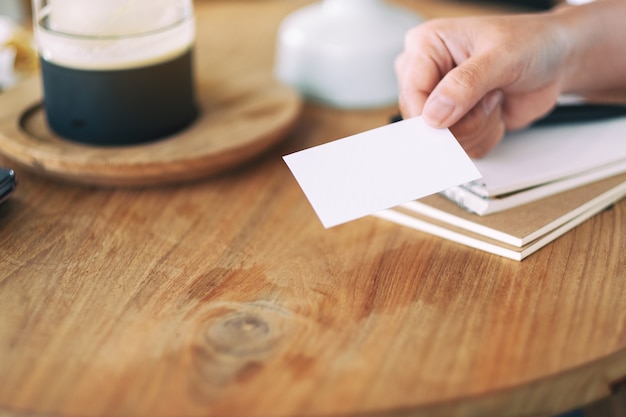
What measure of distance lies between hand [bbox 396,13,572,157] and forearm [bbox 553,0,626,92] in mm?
19

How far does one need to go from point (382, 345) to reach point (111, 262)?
252 millimetres

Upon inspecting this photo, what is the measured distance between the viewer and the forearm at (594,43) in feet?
2.43

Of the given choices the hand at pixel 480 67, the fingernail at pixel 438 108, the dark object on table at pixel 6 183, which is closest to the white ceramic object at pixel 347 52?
the hand at pixel 480 67

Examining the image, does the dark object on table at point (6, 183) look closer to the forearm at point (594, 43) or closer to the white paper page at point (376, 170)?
the white paper page at point (376, 170)

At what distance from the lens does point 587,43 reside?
2.45 ft

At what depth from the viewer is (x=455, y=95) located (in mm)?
618

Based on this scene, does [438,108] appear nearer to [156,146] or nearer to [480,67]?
[480,67]

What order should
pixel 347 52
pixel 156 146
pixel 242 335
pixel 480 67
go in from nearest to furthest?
1. pixel 242 335
2. pixel 480 67
3. pixel 156 146
4. pixel 347 52

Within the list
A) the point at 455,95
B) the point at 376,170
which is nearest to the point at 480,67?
the point at 455,95

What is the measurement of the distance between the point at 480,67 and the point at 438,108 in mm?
63

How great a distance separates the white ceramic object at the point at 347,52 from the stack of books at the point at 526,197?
0.73 ft

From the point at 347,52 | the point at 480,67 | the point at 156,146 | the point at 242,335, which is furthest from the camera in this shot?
the point at 347,52

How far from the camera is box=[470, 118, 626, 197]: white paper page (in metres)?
0.67

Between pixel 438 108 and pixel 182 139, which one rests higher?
pixel 438 108
